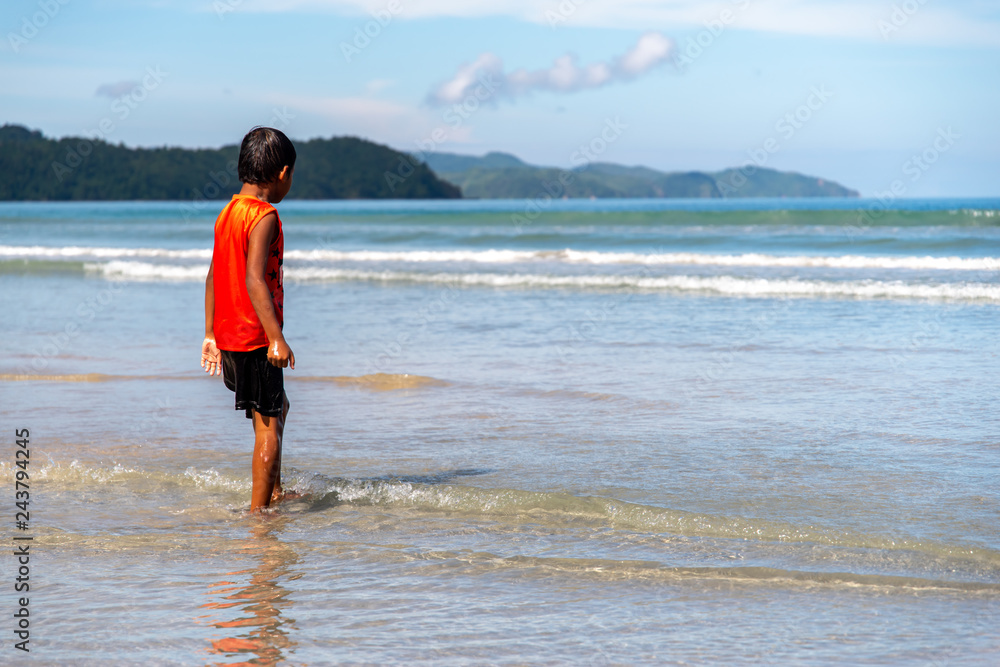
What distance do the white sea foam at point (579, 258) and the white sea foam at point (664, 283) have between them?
3992 millimetres

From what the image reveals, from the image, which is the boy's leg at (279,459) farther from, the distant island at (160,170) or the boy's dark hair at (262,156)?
the distant island at (160,170)

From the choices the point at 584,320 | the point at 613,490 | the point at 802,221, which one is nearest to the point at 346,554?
the point at 613,490

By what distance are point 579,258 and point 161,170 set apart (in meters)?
103

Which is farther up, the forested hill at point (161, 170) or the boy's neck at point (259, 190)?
the forested hill at point (161, 170)

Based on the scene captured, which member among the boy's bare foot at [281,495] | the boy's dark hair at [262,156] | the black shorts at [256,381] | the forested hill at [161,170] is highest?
the forested hill at [161,170]

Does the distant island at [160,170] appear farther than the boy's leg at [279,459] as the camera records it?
Yes

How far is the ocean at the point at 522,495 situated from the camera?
3.01 metres

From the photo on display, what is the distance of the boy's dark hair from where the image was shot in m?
4.02

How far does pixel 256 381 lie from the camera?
4.09 meters

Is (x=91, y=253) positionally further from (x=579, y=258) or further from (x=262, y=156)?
(x=262, y=156)

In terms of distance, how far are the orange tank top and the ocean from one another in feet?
2.82

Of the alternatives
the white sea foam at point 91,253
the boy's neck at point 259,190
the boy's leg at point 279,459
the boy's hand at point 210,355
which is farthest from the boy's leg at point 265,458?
the white sea foam at point 91,253

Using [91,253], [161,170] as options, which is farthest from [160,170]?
[91,253]

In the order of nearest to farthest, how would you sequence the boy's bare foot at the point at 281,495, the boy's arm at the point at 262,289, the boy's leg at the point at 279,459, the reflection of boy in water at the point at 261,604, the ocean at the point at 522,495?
the reflection of boy in water at the point at 261,604 < the ocean at the point at 522,495 < the boy's arm at the point at 262,289 < the boy's leg at the point at 279,459 < the boy's bare foot at the point at 281,495
